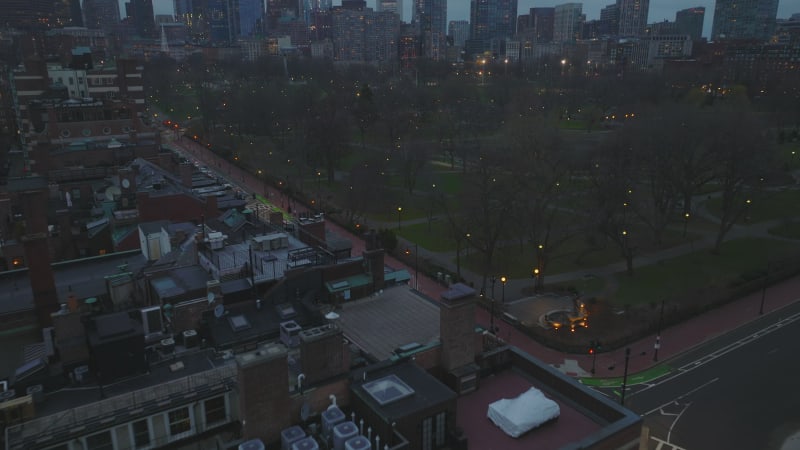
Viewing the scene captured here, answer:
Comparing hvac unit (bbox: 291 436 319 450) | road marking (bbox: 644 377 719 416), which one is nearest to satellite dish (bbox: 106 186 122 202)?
hvac unit (bbox: 291 436 319 450)

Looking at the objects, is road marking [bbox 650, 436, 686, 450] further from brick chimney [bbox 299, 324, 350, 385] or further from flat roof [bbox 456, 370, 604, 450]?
brick chimney [bbox 299, 324, 350, 385]

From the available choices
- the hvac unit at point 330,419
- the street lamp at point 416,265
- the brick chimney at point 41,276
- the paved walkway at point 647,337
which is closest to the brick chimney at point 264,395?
the hvac unit at point 330,419

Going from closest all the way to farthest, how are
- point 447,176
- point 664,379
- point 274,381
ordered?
point 274,381, point 664,379, point 447,176

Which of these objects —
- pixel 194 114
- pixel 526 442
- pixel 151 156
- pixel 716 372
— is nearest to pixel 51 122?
pixel 151 156

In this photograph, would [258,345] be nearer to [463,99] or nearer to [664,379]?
[664,379]

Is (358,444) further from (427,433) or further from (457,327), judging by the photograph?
(457,327)

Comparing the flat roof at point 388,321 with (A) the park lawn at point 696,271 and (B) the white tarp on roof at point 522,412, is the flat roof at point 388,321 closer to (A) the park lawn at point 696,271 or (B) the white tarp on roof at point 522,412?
(B) the white tarp on roof at point 522,412
